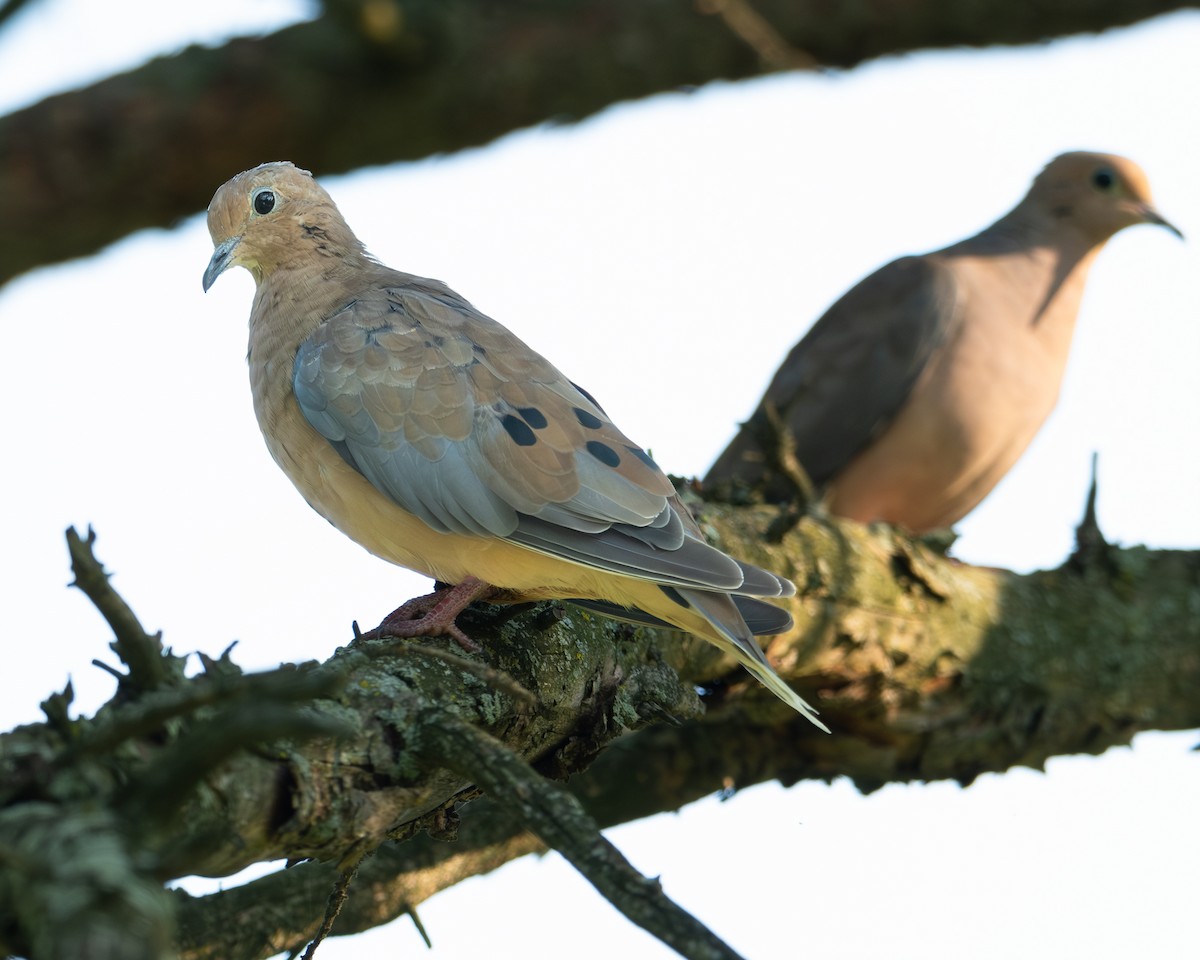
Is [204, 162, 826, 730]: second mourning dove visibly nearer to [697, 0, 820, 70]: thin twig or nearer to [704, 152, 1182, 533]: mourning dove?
[697, 0, 820, 70]: thin twig

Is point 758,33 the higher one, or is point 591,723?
point 758,33

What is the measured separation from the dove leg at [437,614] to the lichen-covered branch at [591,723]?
0.09m

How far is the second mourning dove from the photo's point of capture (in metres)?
2.74

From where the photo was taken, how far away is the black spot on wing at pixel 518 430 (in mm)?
2902

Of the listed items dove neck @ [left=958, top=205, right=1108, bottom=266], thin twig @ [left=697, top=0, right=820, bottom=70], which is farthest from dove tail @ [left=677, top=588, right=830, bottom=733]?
dove neck @ [left=958, top=205, right=1108, bottom=266]

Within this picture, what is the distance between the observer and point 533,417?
2.94 m

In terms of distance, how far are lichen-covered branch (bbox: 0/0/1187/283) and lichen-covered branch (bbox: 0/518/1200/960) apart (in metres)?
1.60

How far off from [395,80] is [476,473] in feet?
7.21

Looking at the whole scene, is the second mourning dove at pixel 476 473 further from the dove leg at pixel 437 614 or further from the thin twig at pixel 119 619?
the thin twig at pixel 119 619

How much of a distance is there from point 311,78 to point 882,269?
253 centimetres

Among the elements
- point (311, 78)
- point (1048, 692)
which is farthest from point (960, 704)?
point (311, 78)

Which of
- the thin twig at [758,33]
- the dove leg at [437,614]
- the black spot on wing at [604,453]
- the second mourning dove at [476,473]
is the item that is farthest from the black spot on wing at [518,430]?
the thin twig at [758,33]

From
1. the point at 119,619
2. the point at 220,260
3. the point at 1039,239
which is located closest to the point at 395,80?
the point at 220,260

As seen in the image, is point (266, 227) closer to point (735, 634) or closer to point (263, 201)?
point (263, 201)
